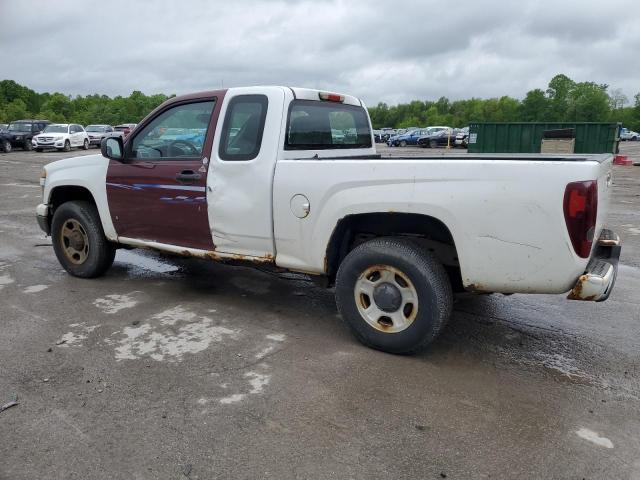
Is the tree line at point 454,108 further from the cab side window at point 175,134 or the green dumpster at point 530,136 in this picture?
the cab side window at point 175,134

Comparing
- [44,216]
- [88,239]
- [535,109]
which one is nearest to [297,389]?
[88,239]

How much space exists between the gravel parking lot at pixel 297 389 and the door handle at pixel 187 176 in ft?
3.74

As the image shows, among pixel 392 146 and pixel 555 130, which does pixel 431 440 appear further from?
pixel 392 146

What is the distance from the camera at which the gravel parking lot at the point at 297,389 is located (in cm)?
260

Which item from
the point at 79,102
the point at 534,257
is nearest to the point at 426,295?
the point at 534,257

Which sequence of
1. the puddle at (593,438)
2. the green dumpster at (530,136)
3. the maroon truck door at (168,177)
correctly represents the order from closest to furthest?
the puddle at (593,438) → the maroon truck door at (168,177) → the green dumpster at (530,136)

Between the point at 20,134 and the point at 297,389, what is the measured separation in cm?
3217

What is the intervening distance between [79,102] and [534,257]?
124 meters

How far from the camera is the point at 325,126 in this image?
4.72m

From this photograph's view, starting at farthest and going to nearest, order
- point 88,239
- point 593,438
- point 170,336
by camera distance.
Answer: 1. point 88,239
2. point 170,336
3. point 593,438

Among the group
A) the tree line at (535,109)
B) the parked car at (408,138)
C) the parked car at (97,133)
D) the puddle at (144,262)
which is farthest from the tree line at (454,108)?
the puddle at (144,262)

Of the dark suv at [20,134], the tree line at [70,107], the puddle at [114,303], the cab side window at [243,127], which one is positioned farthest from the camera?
the tree line at [70,107]

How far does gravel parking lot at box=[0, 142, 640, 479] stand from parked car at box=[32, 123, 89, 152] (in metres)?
26.8

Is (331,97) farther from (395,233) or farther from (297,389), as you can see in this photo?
(297,389)
